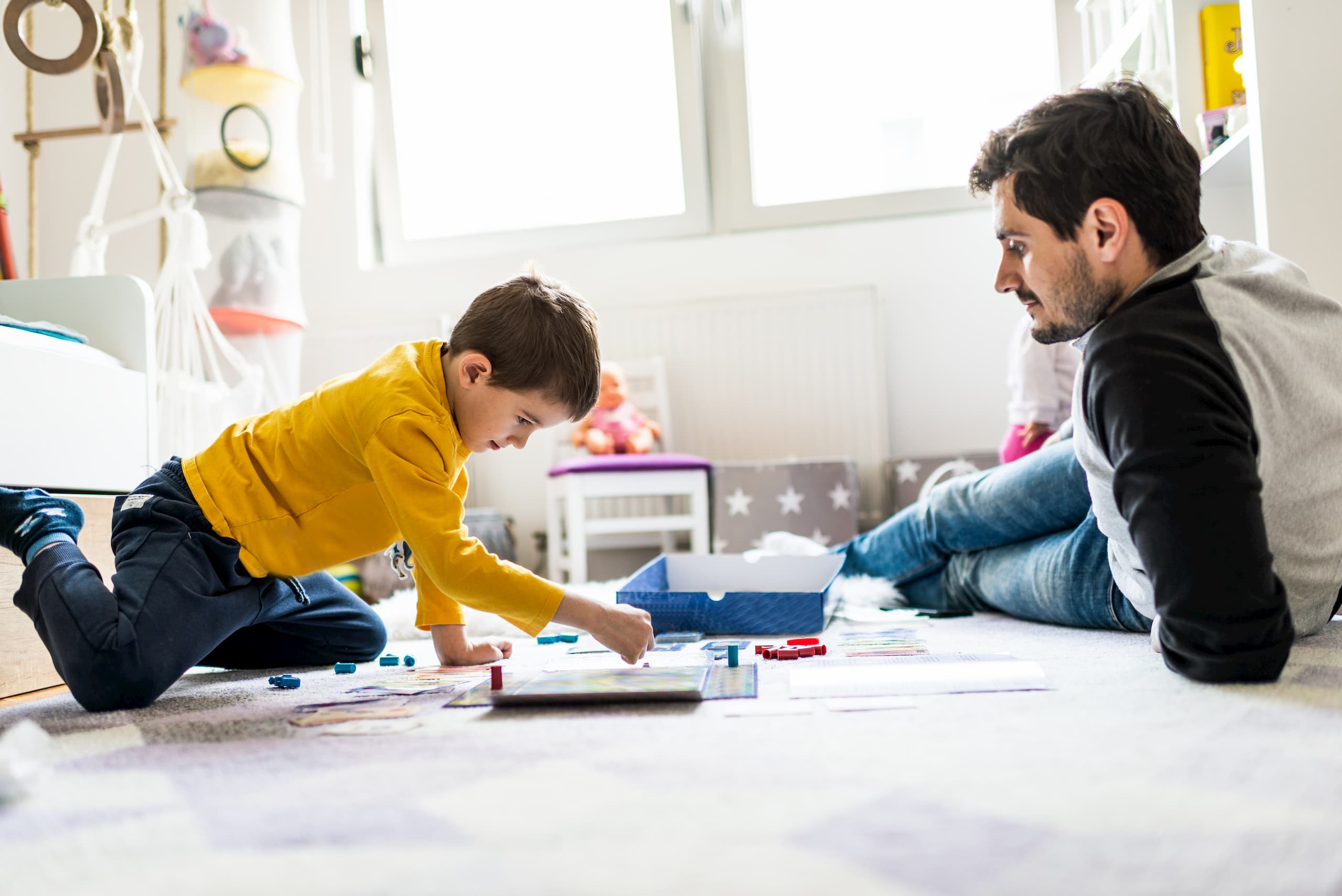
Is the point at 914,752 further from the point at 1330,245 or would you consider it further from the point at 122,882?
the point at 1330,245

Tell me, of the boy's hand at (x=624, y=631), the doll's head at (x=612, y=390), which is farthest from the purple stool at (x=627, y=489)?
the boy's hand at (x=624, y=631)

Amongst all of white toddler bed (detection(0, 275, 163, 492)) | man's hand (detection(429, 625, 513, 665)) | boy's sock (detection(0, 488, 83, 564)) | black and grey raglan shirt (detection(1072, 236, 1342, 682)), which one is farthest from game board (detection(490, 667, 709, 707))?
white toddler bed (detection(0, 275, 163, 492))

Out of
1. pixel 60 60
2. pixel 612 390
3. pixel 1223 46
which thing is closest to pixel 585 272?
pixel 612 390

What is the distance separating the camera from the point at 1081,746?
0.68 meters

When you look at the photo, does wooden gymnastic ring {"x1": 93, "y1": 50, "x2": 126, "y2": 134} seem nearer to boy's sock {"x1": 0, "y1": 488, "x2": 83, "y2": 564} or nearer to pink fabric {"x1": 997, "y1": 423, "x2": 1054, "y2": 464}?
boy's sock {"x1": 0, "y1": 488, "x2": 83, "y2": 564}

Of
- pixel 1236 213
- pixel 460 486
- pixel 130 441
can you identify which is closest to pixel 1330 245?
pixel 1236 213

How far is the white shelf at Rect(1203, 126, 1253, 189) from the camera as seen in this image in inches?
63.1

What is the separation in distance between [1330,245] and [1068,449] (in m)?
0.49

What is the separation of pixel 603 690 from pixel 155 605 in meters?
0.48

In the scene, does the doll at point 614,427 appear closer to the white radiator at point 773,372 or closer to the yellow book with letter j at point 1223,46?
the white radiator at point 773,372

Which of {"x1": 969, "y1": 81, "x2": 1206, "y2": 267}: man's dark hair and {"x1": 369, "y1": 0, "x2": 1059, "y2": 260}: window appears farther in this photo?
{"x1": 369, "y1": 0, "x2": 1059, "y2": 260}: window

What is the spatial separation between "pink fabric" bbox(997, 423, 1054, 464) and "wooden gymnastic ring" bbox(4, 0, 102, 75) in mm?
1738

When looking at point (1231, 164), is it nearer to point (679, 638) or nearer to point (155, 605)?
point (679, 638)

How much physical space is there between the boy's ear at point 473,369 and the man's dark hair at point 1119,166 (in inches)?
22.2
